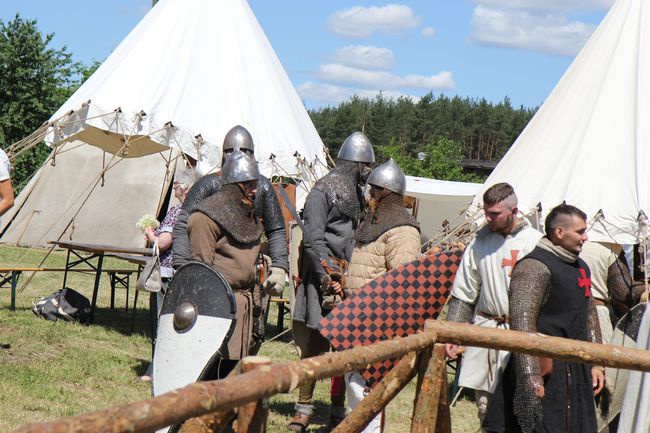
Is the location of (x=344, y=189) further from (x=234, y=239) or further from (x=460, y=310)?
(x=460, y=310)

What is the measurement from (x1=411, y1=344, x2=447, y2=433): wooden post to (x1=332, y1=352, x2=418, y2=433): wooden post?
74 mm

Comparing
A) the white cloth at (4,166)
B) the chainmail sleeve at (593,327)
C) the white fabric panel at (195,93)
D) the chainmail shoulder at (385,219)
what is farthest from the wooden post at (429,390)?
the white fabric panel at (195,93)

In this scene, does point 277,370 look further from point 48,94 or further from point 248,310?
point 48,94

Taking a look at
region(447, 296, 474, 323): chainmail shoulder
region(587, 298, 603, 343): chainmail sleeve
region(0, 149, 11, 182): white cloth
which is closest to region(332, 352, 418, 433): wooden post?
region(447, 296, 474, 323): chainmail shoulder

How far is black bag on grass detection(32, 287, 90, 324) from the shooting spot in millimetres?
8633

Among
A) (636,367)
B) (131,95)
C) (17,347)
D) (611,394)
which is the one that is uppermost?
(131,95)

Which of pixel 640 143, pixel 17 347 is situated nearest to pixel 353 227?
pixel 640 143

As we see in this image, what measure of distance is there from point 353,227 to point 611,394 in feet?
6.08

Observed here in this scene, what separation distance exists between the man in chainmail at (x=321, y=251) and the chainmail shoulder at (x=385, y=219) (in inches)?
16.4

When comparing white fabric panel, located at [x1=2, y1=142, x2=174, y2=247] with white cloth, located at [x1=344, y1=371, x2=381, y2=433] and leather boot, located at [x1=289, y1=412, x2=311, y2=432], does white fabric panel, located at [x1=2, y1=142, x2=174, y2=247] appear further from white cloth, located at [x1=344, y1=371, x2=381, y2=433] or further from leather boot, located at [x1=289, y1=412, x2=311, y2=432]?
white cloth, located at [x1=344, y1=371, x2=381, y2=433]

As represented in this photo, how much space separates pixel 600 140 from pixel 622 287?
154cm

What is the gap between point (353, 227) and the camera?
19.5 feet

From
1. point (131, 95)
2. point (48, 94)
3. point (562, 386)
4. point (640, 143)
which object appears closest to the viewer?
point (562, 386)

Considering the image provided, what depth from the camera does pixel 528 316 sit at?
3947mm
